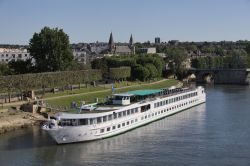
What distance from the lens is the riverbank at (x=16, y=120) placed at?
58903 mm

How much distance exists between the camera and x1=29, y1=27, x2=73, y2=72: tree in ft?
320

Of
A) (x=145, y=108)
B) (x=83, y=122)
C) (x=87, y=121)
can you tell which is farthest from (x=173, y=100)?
(x=83, y=122)

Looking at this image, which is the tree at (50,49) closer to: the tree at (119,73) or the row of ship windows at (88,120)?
the tree at (119,73)

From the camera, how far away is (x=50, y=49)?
9806cm

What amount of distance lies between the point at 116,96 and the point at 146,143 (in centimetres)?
1290

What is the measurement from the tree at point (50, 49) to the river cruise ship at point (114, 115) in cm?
3038

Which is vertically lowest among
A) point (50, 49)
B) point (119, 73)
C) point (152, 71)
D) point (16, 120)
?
point (16, 120)

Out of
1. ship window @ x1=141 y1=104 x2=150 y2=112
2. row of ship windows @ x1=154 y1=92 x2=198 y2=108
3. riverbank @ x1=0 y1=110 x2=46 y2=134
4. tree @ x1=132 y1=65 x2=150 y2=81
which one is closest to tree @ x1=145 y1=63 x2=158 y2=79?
tree @ x1=132 y1=65 x2=150 y2=81

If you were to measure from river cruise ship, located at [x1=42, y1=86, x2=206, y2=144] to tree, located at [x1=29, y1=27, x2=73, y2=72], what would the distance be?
99.7 ft

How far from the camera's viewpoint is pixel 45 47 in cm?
9762

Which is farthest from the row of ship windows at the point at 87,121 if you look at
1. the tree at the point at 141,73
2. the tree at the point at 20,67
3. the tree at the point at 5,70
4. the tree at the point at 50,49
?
the tree at the point at 141,73

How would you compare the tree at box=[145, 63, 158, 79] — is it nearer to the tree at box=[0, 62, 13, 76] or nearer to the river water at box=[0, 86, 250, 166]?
the tree at box=[0, 62, 13, 76]

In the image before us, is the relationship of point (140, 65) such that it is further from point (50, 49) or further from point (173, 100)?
point (173, 100)

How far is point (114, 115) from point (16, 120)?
563 inches
